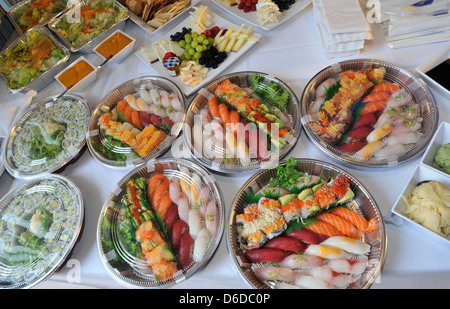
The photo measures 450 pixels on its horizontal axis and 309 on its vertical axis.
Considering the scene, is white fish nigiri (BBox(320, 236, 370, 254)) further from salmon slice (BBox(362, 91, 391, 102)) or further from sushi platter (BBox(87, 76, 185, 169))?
sushi platter (BBox(87, 76, 185, 169))

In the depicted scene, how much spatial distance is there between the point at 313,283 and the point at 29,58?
7.83ft

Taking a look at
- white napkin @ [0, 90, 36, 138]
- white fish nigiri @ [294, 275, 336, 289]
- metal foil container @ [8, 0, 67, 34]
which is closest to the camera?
white fish nigiri @ [294, 275, 336, 289]

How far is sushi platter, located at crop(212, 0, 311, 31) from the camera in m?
2.20

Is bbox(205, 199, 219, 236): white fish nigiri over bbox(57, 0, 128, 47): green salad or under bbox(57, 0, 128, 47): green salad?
under


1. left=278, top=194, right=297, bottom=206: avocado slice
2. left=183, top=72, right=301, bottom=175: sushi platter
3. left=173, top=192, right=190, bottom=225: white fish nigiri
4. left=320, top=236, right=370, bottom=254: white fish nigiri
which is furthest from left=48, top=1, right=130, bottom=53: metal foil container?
left=320, top=236, right=370, bottom=254: white fish nigiri

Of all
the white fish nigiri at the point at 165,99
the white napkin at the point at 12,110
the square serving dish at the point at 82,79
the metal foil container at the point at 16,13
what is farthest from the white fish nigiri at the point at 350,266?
the metal foil container at the point at 16,13

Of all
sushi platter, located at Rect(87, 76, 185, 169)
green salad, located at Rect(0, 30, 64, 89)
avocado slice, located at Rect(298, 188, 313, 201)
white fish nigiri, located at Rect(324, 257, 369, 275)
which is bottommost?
white fish nigiri, located at Rect(324, 257, 369, 275)

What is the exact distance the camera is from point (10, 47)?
2.44 metres

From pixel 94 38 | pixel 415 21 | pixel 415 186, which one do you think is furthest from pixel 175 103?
pixel 415 21

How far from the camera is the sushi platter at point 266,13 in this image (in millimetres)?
2195

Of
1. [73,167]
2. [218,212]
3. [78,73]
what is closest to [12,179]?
[73,167]

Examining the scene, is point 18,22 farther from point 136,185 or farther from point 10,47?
point 136,185

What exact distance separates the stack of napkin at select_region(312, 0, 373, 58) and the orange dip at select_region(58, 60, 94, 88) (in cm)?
154

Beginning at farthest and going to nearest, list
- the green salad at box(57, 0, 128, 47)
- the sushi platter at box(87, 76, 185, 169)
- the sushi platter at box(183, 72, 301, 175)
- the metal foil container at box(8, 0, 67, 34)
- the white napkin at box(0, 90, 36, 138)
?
1. the metal foil container at box(8, 0, 67, 34)
2. the green salad at box(57, 0, 128, 47)
3. the white napkin at box(0, 90, 36, 138)
4. the sushi platter at box(87, 76, 185, 169)
5. the sushi platter at box(183, 72, 301, 175)
